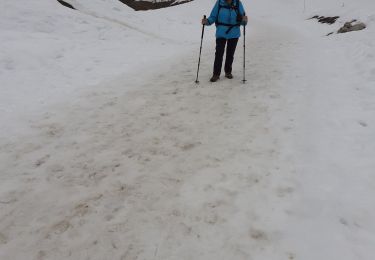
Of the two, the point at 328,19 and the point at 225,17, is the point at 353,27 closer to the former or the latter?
the point at 328,19

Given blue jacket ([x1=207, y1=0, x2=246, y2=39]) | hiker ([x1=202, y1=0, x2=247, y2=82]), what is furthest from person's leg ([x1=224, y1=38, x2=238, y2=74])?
blue jacket ([x1=207, y1=0, x2=246, y2=39])

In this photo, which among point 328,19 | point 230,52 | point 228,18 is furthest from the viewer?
point 328,19

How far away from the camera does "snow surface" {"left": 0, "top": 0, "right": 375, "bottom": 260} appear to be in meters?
3.42

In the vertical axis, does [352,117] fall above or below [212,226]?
above

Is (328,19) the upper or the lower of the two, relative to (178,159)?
upper

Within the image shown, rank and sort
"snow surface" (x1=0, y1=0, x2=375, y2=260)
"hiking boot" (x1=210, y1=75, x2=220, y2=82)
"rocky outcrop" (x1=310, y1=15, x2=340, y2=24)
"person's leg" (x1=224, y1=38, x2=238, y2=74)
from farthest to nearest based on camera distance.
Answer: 1. "rocky outcrop" (x1=310, y1=15, x2=340, y2=24)
2. "person's leg" (x1=224, y1=38, x2=238, y2=74)
3. "hiking boot" (x1=210, y1=75, x2=220, y2=82)
4. "snow surface" (x1=0, y1=0, x2=375, y2=260)

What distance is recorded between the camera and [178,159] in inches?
194

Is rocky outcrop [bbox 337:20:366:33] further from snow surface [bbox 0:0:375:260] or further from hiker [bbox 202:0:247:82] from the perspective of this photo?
hiker [bbox 202:0:247:82]

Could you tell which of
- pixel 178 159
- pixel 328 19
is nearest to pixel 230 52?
pixel 178 159

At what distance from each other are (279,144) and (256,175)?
108 centimetres

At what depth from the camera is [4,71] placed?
25.8 feet

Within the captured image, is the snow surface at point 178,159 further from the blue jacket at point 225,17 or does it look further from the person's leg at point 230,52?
the blue jacket at point 225,17

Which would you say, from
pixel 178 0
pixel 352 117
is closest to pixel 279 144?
pixel 352 117

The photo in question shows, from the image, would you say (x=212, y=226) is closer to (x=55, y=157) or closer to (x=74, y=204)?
(x=74, y=204)
